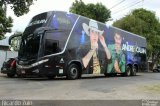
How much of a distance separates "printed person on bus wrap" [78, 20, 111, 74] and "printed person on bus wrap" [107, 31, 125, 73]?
2.63ft

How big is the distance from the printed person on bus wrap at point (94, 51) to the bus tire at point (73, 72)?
775 millimetres

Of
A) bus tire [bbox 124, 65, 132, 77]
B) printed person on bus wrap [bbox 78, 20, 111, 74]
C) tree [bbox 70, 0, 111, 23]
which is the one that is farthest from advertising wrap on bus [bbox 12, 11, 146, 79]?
tree [bbox 70, 0, 111, 23]

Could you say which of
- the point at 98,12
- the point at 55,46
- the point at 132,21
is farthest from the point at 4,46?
the point at 55,46

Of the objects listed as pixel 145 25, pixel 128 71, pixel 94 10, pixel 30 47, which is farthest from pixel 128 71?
pixel 145 25

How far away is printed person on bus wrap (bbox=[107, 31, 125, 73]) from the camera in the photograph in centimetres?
2672

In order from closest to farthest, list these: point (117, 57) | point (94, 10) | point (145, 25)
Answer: point (117, 57) → point (94, 10) → point (145, 25)

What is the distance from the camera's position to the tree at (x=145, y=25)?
5739cm

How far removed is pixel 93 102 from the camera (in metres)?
11.0

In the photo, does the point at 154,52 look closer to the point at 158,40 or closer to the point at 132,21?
the point at 158,40

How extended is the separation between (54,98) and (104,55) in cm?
1420

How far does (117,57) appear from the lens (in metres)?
27.6

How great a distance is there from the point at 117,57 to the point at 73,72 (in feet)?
21.5

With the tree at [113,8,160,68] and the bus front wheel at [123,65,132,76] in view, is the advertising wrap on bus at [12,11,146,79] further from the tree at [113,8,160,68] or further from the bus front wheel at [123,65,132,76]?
the tree at [113,8,160,68]

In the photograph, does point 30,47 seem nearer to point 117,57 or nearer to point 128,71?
point 117,57
